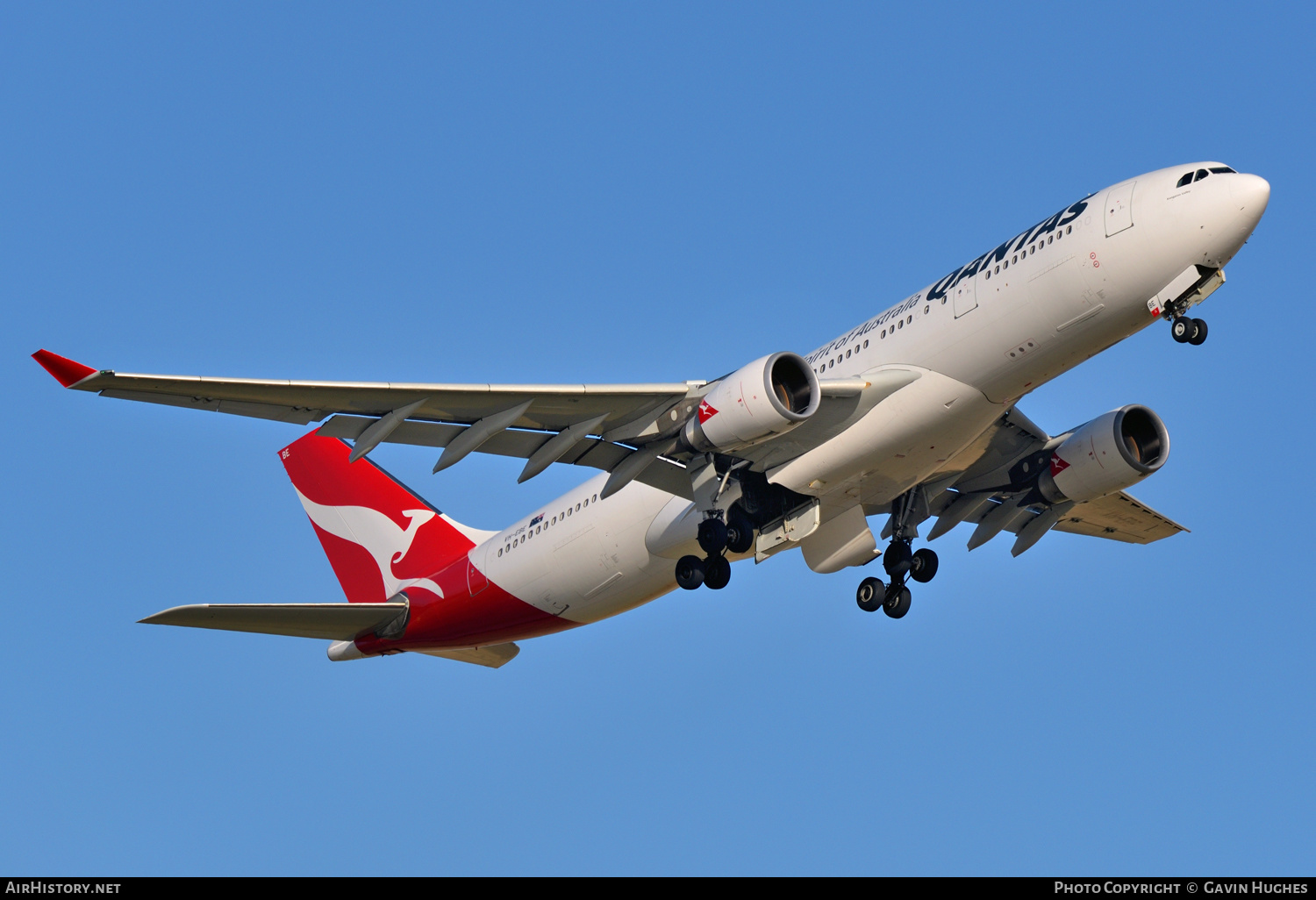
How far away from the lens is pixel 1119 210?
2181 centimetres

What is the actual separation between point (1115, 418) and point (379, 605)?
15010mm

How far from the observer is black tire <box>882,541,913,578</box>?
91.1ft

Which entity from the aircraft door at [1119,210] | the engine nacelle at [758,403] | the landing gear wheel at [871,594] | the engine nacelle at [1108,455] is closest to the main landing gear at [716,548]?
the engine nacelle at [758,403]

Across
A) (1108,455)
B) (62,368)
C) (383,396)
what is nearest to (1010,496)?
(1108,455)

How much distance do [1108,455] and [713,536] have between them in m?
8.09

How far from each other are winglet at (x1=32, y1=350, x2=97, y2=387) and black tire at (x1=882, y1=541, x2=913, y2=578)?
1520 centimetres

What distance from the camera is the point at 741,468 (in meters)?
24.8

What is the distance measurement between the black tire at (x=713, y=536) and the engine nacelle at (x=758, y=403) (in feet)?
6.17

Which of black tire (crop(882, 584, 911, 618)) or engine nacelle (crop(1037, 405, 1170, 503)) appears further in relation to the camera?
black tire (crop(882, 584, 911, 618))
